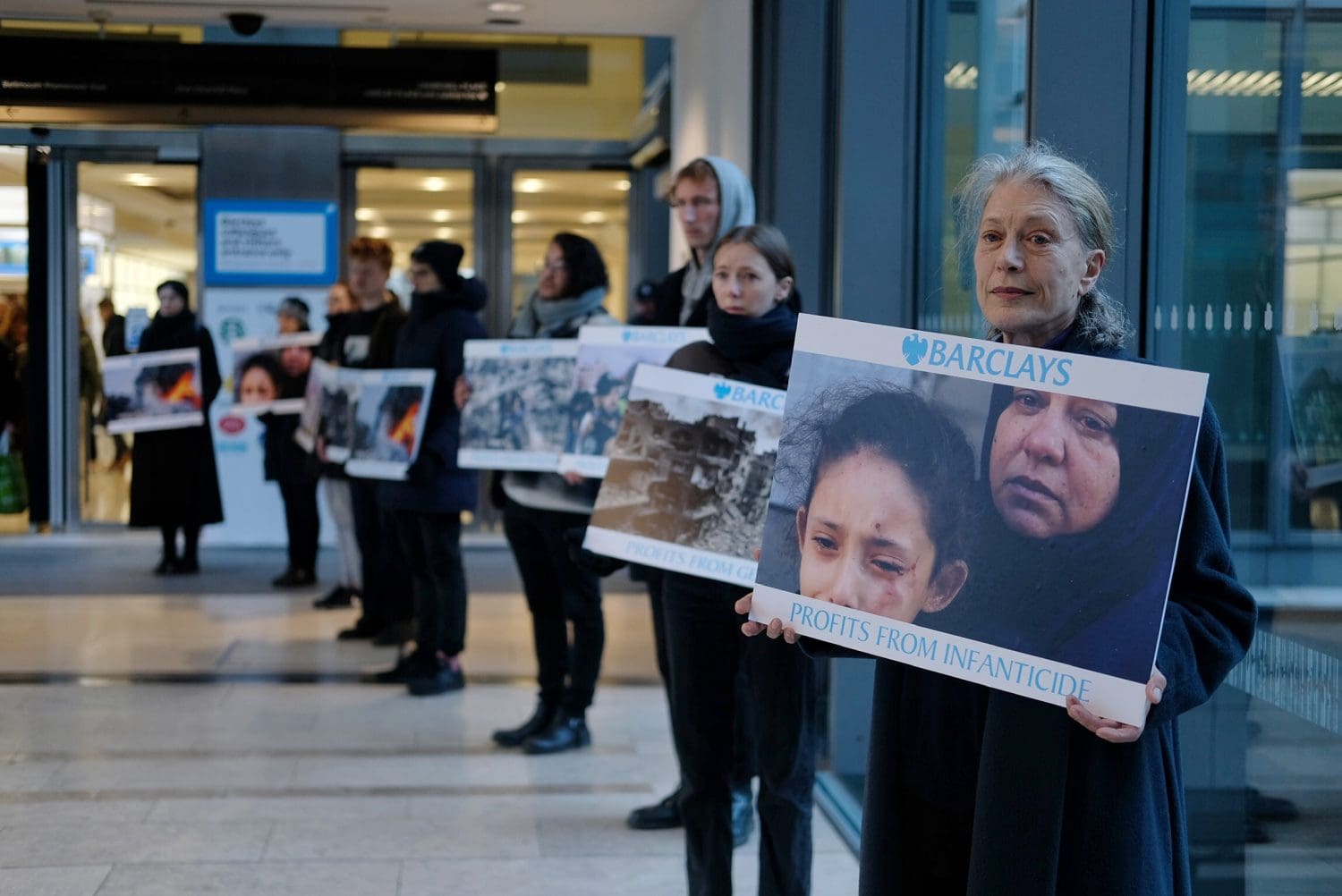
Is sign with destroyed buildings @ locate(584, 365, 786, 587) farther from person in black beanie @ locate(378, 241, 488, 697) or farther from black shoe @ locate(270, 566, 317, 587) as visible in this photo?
black shoe @ locate(270, 566, 317, 587)

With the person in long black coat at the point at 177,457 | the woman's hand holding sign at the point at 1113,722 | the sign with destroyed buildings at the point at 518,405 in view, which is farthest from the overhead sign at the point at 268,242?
the woman's hand holding sign at the point at 1113,722

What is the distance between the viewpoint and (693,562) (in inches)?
129

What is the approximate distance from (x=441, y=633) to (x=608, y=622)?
7.74ft

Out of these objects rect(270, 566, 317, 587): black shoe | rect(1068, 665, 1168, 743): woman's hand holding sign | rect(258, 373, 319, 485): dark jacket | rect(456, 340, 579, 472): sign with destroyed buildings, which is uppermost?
rect(456, 340, 579, 472): sign with destroyed buildings

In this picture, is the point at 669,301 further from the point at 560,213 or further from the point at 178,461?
the point at 560,213

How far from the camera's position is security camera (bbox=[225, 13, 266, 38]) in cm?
889

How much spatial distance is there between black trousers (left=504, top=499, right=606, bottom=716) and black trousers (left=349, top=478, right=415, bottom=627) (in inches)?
74.6

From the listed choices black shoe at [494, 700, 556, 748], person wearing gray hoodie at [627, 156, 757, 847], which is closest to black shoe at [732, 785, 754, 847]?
person wearing gray hoodie at [627, 156, 757, 847]

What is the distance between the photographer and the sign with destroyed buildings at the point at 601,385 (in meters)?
4.55

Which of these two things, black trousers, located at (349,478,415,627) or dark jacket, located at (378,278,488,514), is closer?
dark jacket, located at (378,278,488,514)

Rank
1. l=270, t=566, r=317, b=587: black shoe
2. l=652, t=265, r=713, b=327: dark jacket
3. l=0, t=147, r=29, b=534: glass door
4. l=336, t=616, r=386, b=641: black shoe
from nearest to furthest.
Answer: l=652, t=265, r=713, b=327: dark jacket < l=336, t=616, r=386, b=641: black shoe < l=270, t=566, r=317, b=587: black shoe < l=0, t=147, r=29, b=534: glass door

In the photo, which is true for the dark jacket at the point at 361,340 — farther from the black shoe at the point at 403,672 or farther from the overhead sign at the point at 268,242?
the overhead sign at the point at 268,242

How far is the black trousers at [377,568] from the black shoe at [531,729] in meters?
1.80

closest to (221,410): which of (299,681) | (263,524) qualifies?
(263,524)
